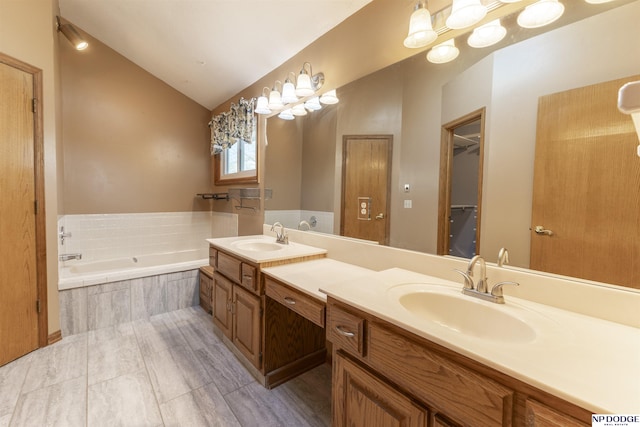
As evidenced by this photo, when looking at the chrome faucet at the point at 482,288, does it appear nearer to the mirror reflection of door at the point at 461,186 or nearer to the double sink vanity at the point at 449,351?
the double sink vanity at the point at 449,351

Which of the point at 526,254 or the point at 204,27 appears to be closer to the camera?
the point at 526,254

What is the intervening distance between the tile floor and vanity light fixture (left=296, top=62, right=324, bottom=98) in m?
2.02

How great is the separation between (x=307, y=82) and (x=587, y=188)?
1707 millimetres

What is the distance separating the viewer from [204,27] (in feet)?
7.47

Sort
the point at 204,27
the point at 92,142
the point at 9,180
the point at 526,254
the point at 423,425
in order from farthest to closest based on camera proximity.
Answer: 1. the point at 92,142
2. the point at 204,27
3. the point at 9,180
4. the point at 526,254
5. the point at 423,425

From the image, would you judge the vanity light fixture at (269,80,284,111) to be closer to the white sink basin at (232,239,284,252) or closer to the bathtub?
the white sink basin at (232,239,284,252)

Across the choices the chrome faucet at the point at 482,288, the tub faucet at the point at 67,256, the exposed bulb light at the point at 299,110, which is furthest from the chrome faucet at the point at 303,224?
the tub faucet at the point at 67,256

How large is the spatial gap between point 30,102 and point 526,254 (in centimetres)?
321

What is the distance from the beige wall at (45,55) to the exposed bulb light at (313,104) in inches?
77.0

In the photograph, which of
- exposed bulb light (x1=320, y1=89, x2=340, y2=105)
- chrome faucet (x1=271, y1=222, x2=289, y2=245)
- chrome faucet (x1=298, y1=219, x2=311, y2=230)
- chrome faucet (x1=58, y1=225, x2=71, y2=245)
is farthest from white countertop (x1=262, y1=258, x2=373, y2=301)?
chrome faucet (x1=58, y1=225, x2=71, y2=245)

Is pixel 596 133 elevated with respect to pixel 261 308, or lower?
elevated

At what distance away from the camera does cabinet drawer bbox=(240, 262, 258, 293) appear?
5.44 feet

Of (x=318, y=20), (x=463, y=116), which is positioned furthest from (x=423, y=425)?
(x=318, y=20)

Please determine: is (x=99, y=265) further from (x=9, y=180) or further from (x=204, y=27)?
(x=204, y=27)
